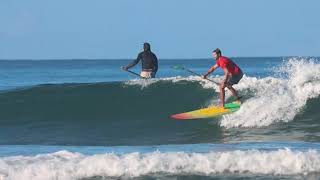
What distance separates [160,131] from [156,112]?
193 centimetres

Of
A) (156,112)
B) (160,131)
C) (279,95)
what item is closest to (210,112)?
(160,131)

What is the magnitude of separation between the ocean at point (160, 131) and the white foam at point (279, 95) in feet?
0.08

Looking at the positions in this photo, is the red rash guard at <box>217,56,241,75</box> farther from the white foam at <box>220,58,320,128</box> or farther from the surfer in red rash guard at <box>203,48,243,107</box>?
the white foam at <box>220,58,320,128</box>

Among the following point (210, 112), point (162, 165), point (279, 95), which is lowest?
point (162, 165)

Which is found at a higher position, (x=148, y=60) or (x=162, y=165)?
(x=148, y=60)

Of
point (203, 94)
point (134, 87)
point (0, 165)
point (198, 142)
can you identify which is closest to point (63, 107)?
point (134, 87)

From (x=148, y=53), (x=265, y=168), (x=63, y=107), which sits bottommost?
(x=265, y=168)

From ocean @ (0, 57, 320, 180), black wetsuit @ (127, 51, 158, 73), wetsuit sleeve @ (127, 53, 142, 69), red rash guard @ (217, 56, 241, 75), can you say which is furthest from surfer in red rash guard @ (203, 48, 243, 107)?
black wetsuit @ (127, 51, 158, 73)

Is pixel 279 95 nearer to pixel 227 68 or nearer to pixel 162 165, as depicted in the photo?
pixel 227 68

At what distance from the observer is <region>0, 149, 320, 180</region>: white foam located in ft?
34.4

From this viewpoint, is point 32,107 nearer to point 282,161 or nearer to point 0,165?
point 0,165

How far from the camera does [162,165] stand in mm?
10695

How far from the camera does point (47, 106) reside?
19.9 metres

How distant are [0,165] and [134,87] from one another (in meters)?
10.4
